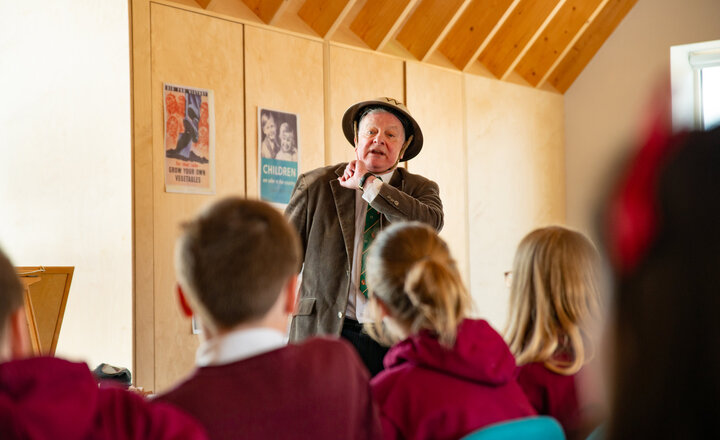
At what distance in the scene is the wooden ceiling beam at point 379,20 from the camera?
16.5ft

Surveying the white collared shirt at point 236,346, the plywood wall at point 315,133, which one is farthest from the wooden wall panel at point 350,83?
the white collared shirt at point 236,346

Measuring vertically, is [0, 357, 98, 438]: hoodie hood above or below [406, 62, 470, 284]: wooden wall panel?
below

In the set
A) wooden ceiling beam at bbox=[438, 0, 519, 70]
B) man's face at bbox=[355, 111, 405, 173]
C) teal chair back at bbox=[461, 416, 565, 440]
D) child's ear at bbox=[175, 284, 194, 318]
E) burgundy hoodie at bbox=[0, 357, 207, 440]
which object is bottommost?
teal chair back at bbox=[461, 416, 565, 440]

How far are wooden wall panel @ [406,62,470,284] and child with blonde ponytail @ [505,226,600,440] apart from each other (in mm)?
3452

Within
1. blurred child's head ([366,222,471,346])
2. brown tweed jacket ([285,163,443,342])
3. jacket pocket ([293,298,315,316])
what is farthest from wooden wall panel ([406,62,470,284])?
blurred child's head ([366,222,471,346])

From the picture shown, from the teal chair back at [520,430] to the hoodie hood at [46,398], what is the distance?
0.64m

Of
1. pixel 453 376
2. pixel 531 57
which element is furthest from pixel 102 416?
pixel 531 57

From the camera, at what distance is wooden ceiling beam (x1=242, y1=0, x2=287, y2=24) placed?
447 centimetres

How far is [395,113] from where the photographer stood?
3.05 metres

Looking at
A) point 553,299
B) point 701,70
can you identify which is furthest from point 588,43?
point 553,299

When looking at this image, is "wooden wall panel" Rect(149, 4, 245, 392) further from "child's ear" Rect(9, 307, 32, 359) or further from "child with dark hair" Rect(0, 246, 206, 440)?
"child with dark hair" Rect(0, 246, 206, 440)

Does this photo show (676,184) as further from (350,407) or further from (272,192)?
(272,192)

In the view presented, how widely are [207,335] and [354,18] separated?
4.11 m

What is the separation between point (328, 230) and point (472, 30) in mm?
3406
